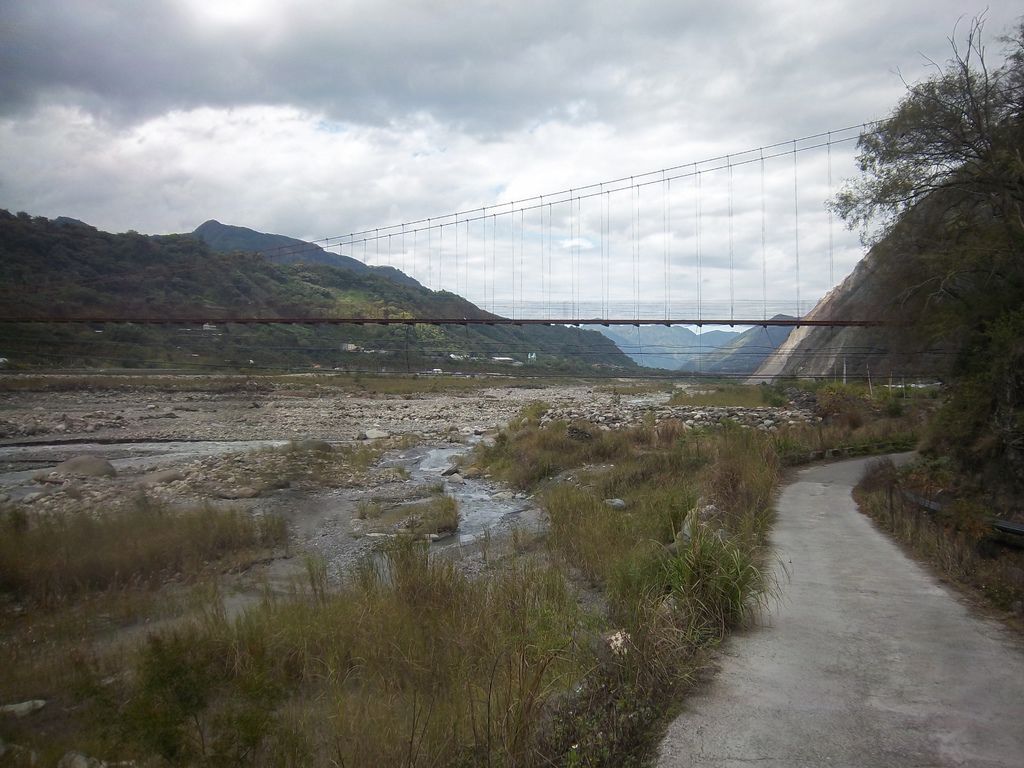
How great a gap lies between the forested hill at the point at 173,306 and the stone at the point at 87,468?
8861 millimetres

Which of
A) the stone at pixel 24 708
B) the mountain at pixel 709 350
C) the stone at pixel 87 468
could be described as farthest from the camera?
the mountain at pixel 709 350

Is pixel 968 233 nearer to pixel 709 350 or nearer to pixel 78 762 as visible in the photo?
pixel 78 762

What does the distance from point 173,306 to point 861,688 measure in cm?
3473

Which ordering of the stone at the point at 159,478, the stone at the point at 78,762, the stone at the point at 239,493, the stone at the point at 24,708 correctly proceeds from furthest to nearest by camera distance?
the stone at the point at 159,478 → the stone at the point at 239,493 → the stone at the point at 24,708 → the stone at the point at 78,762

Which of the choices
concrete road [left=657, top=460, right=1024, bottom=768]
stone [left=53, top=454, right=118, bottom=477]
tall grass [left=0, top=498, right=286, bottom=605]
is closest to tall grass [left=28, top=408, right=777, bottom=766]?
concrete road [left=657, top=460, right=1024, bottom=768]

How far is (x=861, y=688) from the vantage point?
196 inches

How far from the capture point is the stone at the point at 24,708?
5.57 metres

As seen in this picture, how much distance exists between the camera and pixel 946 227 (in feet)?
54.0

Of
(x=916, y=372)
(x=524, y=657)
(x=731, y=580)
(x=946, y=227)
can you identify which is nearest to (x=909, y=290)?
(x=946, y=227)

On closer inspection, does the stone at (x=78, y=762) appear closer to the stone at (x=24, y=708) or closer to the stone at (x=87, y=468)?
the stone at (x=24, y=708)

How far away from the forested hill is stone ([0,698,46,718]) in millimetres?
25245

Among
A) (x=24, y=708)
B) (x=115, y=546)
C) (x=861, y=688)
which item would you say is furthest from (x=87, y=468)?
(x=861, y=688)

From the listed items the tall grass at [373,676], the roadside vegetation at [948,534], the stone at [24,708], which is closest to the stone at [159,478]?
the tall grass at [373,676]

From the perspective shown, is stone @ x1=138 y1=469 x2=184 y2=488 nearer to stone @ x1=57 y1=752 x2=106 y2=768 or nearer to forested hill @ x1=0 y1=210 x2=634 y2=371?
forested hill @ x1=0 y1=210 x2=634 y2=371
